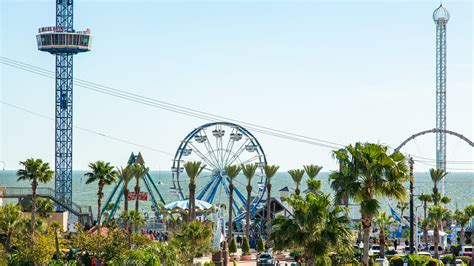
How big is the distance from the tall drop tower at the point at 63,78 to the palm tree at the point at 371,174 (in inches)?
3850

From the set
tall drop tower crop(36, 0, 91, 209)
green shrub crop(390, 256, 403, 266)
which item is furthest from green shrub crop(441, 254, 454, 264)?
tall drop tower crop(36, 0, 91, 209)

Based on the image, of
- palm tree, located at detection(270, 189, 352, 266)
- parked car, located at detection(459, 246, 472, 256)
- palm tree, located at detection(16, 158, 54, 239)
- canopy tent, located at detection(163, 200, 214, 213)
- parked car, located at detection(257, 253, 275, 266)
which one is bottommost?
parked car, located at detection(257, 253, 275, 266)

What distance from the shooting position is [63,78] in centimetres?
14175

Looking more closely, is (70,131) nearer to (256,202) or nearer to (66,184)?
(66,184)

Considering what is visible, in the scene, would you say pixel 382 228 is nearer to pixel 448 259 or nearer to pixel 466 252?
pixel 448 259

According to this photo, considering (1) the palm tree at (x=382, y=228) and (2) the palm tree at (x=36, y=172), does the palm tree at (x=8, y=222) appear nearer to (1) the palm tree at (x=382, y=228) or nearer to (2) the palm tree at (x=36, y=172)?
(2) the palm tree at (x=36, y=172)

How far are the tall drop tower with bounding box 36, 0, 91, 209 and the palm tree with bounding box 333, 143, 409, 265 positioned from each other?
3850 inches

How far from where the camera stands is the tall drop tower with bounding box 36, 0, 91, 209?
142m

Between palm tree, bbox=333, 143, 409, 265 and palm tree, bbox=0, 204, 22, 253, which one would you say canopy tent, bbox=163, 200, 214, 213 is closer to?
palm tree, bbox=0, 204, 22, 253

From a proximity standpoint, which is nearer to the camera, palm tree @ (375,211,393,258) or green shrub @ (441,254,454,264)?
palm tree @ (375,211,393,258)

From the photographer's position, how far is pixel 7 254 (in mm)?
70312

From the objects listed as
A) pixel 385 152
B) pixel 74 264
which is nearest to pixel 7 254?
pixel 74 264

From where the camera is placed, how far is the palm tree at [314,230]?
50.8m

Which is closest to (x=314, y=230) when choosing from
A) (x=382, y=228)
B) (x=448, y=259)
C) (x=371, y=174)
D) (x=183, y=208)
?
(x=371, y=174)
